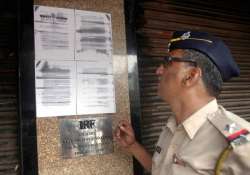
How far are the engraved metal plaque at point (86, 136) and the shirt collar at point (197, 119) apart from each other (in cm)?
75

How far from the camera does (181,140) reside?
2.37 metres

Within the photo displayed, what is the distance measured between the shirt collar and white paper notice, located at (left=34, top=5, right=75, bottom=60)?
1.02 metres

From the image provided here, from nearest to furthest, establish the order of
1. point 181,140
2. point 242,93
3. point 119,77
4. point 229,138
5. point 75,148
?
point 229,138, point 181,140, point 75,148, point 119,77, point 242,93

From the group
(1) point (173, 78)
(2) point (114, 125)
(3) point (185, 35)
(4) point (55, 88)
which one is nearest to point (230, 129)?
(1) point (173, 78)

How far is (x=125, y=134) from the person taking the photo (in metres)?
2.83

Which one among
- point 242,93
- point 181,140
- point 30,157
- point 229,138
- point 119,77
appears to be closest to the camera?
point 229,138

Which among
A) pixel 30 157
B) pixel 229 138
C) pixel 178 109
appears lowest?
pixel 30 157

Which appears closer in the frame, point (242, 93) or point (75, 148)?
point (75, 148)

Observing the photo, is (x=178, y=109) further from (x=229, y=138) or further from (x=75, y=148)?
(x=75, y=148)

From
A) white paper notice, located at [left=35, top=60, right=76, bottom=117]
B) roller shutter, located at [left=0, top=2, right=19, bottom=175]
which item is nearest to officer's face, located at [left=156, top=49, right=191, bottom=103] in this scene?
white paper notice, located at [left=35, top=60, right=76, bottom=117]

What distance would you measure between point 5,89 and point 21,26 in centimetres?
46

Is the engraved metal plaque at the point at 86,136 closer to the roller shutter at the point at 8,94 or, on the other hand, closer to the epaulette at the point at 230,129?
the roller shutter at the point at 8,94

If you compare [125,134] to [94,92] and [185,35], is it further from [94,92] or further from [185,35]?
[185,35]

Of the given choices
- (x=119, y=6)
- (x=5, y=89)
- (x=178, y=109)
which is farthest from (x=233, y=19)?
(x=5, y=89)
